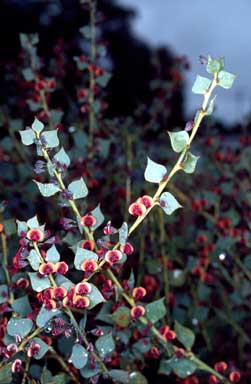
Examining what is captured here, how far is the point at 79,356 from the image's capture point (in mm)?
549

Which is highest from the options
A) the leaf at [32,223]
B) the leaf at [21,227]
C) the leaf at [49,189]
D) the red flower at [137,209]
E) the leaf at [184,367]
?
the red flower at [137,209]

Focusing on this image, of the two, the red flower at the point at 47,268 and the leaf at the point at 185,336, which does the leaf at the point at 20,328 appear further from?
the leaf at the point at 185,336

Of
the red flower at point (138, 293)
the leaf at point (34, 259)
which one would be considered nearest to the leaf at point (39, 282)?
the leaf at point (34, 259)

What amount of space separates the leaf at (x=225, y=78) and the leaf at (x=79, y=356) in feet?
0.73

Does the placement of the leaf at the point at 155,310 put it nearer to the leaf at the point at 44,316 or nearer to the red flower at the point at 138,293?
the red flower at the point at 138,293

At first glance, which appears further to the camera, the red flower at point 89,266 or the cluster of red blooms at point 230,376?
the cluster of red blooms at point 230,376

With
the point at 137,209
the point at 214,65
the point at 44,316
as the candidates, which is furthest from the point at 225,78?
the point at 44,316

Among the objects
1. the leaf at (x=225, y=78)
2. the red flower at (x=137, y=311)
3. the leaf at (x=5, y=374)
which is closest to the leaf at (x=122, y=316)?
the red flower at (x=137, y=311)

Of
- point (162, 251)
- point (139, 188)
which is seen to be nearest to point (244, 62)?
point (139, 188)

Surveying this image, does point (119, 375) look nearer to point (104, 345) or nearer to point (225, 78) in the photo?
point (104, 345)

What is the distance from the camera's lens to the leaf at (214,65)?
0.52 metres

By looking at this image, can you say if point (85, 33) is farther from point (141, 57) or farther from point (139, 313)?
point (141, 57)

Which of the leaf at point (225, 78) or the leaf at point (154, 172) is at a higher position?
the leaf at point (225, 78)

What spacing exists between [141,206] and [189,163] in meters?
0.05
